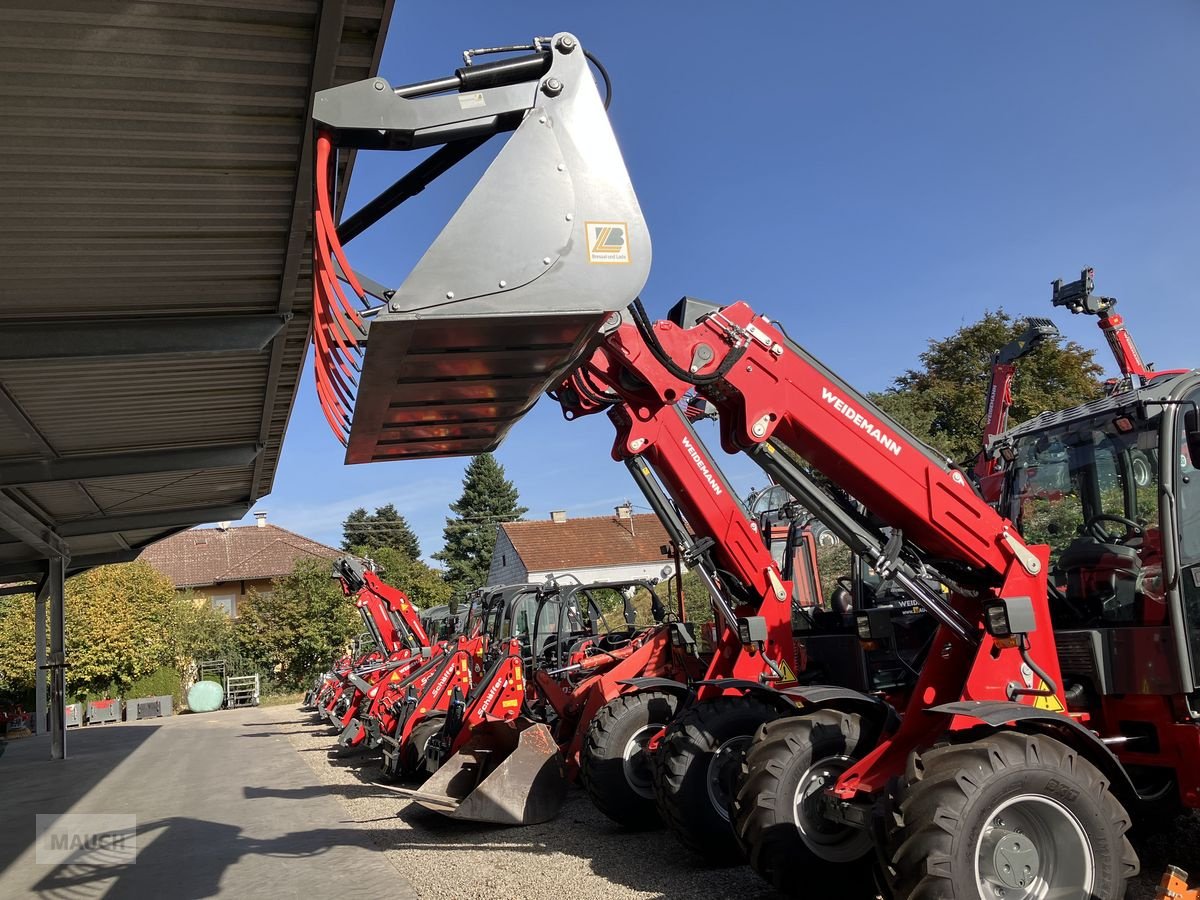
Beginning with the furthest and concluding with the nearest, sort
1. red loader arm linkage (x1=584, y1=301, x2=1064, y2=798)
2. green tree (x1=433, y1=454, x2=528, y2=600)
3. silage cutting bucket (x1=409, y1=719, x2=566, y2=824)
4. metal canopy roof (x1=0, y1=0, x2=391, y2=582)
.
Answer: green tree (x1=433, y1=454, x2=528, y2=600)
silage cutting bucket (x1=409, y1=719, x2=566, y2=824)
metal canopy roof (x1=0, y1=0, x2=391, y2=582)
red loader arm linkage (x1=584, y1=301, x2=1064, y2=798)

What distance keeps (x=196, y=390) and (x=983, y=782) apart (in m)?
10.3

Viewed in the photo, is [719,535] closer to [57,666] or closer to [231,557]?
[57,666]

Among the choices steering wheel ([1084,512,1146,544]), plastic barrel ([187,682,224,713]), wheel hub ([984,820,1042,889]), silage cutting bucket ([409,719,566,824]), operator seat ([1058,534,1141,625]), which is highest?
steering wheel ([1084,512,1146,544])

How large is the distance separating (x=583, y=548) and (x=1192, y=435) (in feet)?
138

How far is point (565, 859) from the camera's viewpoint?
691 centimetres

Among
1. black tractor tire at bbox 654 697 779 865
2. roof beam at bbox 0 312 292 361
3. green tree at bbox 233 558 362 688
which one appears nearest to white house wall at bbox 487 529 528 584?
green tree at bbox 233 558 362 688

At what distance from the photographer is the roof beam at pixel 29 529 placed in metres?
15.9

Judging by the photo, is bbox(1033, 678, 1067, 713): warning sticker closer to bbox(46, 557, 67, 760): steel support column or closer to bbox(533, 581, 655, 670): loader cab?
bbox(533, 581, 655, 670): loader cab

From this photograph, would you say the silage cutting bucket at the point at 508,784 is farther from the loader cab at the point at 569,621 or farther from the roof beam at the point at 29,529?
the roof beam at the point at 29,529

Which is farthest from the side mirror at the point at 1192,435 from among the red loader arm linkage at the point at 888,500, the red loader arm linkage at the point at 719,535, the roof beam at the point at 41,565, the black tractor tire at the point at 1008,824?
the roof beam at the point at 41,565

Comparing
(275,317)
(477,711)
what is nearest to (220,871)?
(477,711)

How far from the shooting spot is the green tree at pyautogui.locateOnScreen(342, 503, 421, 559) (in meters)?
68.9

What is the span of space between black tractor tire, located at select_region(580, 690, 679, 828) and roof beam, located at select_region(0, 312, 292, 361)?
483 centimetres

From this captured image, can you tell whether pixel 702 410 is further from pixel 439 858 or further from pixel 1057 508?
pixel 439 858
